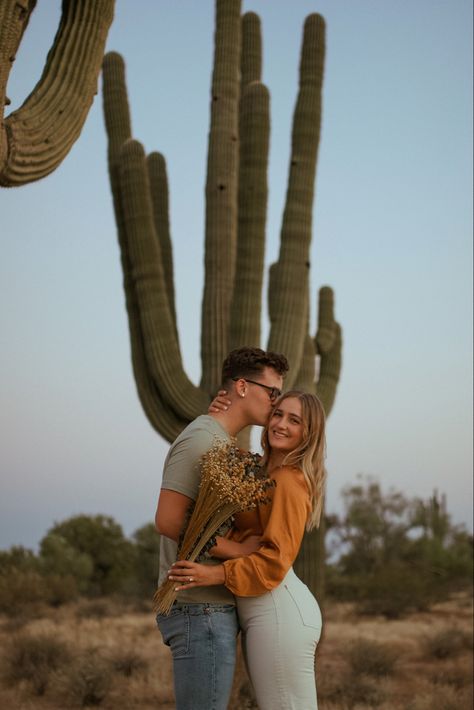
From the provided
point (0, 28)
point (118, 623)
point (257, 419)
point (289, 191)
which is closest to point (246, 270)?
point (289, 191)

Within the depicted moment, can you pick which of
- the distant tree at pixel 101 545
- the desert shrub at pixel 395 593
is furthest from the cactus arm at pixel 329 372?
the distant tree at pixel 101 545

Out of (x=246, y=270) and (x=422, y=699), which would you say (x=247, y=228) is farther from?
(x=422, y=699)

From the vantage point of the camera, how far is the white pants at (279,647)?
3.12 metres

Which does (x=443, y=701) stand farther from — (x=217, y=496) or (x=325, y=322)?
(x=217, y=496)

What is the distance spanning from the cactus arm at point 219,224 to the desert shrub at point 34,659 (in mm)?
4007

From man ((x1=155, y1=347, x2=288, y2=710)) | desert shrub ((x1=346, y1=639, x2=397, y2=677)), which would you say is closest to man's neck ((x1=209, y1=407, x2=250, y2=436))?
man ((x1=155, y1=347, x2=288, y2=710))

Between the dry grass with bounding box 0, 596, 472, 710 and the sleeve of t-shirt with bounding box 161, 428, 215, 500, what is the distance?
5570 mm

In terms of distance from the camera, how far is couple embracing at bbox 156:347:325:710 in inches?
123

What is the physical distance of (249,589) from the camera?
3.12 metres

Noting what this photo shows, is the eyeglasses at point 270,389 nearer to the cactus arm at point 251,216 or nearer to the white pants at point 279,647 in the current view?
the white pants at point 279,647

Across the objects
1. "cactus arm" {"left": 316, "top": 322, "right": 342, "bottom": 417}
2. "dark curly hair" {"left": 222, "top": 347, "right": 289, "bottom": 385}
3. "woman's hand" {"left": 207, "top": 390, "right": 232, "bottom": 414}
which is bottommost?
"woman's hand" {"left": 207, "top": 390, "right": 232, "bottom": 414}

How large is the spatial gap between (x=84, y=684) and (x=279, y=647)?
7.29 meters

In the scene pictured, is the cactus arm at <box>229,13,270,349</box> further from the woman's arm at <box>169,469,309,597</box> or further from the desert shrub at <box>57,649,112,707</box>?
the woman's arm at <box>169,469,309,597</box>

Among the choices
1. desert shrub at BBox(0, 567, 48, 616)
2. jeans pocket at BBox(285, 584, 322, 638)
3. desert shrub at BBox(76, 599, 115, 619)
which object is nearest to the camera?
jeans pocket at BBox(285, 584, 322, 638)
